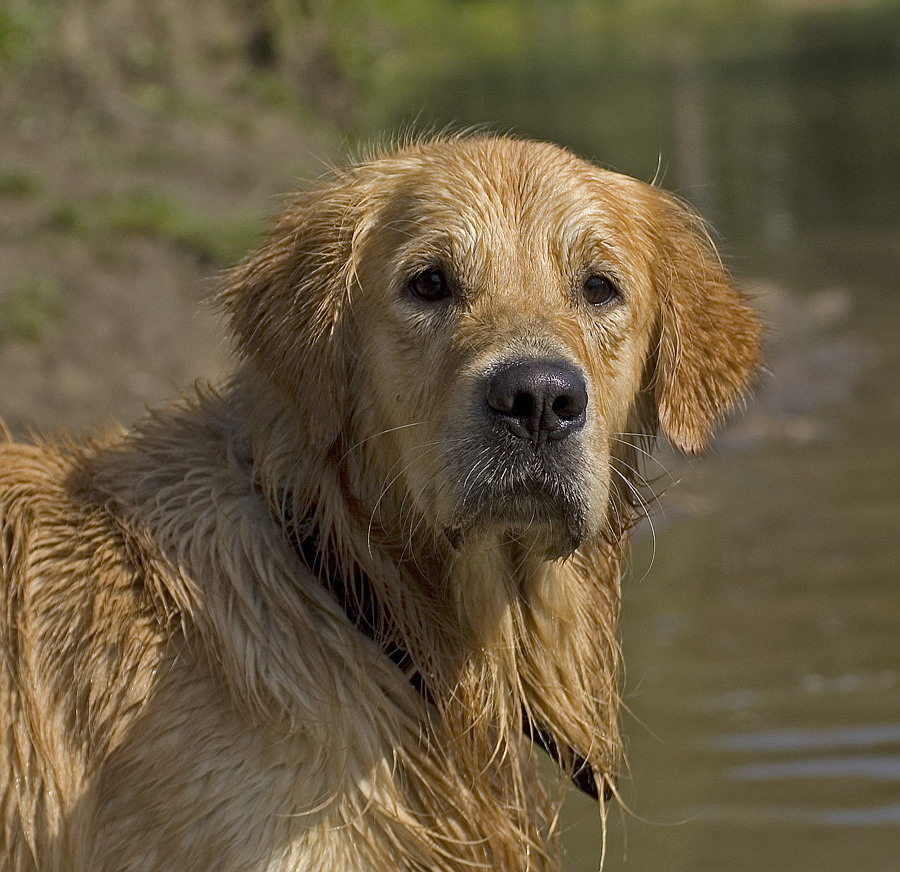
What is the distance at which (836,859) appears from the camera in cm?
528

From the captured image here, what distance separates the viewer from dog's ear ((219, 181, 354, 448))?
3.81m

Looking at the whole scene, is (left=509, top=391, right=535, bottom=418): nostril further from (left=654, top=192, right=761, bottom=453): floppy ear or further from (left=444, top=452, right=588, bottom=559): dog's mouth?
(left=654, top=192, right=761, bottom=453): floppy ear

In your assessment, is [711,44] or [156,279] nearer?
[156,279]

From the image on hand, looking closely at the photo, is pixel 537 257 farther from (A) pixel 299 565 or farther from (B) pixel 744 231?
(B) pixel 744 231

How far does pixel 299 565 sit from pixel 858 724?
3158 mm

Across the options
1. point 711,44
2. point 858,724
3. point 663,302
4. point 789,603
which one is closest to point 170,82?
point 789,603

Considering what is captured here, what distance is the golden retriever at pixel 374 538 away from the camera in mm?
3512

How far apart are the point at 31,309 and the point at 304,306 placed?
506 cm

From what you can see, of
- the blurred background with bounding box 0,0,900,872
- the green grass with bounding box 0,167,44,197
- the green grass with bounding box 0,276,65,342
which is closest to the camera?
the blurred background with bounding box 0,0,900,872

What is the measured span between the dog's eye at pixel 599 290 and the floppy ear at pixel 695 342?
193mm

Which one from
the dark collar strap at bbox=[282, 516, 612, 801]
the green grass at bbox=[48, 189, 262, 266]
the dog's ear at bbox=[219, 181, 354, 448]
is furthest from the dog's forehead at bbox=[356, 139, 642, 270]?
the green grass at bbox=[48, 189, 262, 266]

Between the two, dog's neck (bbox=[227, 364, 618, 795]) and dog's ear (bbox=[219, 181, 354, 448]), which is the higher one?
dog's ear (bbox=[219, 181, 354, 448])

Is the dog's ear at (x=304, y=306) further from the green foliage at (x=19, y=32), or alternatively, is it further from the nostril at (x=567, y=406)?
the green foliage at (x=19, y=32)

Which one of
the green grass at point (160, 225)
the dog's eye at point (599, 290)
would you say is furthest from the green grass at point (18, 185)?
the dog's eye at point (599, 290)
